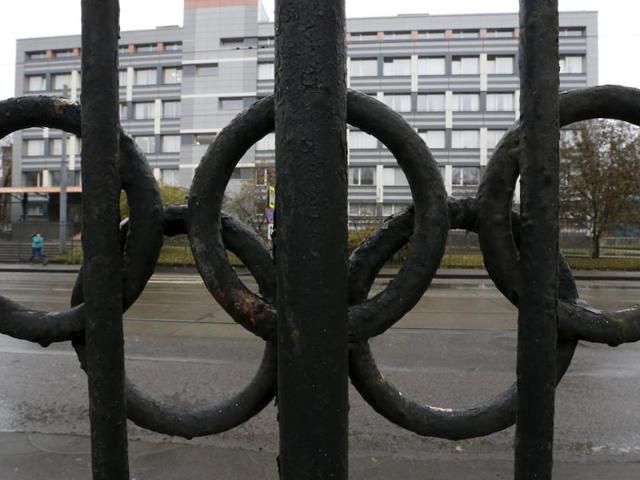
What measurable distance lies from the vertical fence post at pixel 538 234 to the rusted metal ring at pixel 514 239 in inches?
2.7

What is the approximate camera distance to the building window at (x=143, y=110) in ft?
159

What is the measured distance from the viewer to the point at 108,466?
3.05 ft

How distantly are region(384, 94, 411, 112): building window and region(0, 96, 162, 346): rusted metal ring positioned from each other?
151ft

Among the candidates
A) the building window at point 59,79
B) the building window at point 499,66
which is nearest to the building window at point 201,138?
the building window at point 59,79

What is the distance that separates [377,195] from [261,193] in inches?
632

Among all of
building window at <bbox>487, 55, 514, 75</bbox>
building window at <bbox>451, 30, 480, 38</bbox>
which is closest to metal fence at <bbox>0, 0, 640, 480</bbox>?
building window at <bbox>487, 55, 514, 75</bbox>

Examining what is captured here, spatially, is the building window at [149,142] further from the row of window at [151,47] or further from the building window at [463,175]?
the building window at [463,175]

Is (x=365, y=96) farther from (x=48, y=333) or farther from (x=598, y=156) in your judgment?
(x=598, y=156)

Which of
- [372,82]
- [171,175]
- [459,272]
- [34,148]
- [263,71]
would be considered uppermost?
[263,71]

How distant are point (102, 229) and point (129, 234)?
101 millimetres

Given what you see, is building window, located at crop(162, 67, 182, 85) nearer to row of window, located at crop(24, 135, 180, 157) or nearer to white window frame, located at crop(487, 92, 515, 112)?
row of window, located at crop(24, 135, 180, 157)

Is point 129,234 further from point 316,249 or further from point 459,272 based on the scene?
point 459,272

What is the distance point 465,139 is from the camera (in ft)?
146

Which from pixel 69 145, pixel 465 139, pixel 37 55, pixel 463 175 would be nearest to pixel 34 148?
pixel 69 145
